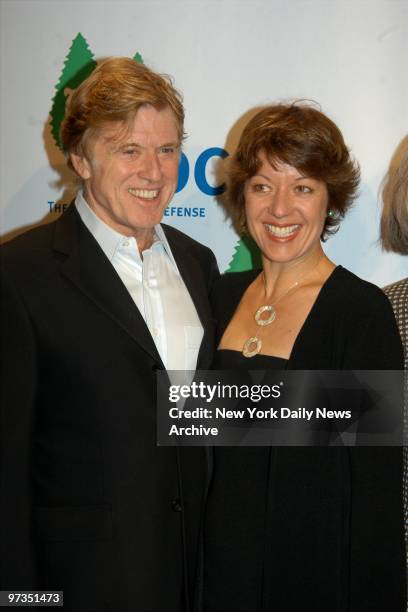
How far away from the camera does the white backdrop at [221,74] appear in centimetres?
255

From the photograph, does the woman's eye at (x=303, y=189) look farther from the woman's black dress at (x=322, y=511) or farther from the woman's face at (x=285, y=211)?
the woman's black dress at (x=322, y=511)

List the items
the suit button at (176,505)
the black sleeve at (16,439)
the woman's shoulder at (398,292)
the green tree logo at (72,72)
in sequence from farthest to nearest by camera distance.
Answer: the green tree logo at (72,72)
the woman's shoulder at (398,292)
the suit button at (176,505)
the black sleeve at (16,439)

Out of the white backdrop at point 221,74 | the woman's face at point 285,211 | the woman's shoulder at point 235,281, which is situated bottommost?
the woman's shoulder at point 235,281

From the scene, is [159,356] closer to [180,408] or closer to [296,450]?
[180,408]

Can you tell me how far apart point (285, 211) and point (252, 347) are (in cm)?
40

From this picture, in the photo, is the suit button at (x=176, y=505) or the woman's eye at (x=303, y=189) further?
the woman's eye at (x=303, y=189)

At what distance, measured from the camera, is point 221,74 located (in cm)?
263

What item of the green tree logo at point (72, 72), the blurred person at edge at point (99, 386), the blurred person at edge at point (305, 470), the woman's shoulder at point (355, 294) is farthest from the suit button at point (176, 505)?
the green tree logo at point (72, 72)

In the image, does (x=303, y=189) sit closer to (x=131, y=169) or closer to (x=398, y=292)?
(x=398, y=292)

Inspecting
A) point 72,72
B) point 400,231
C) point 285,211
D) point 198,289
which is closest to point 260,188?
point 285,211

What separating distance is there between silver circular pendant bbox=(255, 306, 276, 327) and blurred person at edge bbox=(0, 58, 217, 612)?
0.88ft

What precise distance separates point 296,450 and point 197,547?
38 centimetres

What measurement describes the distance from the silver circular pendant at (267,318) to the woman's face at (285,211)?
15 centimetres

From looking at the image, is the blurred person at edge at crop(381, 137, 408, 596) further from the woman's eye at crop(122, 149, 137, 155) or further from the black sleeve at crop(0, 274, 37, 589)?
the black sleeve at crop(0, 274, 37, 589)
